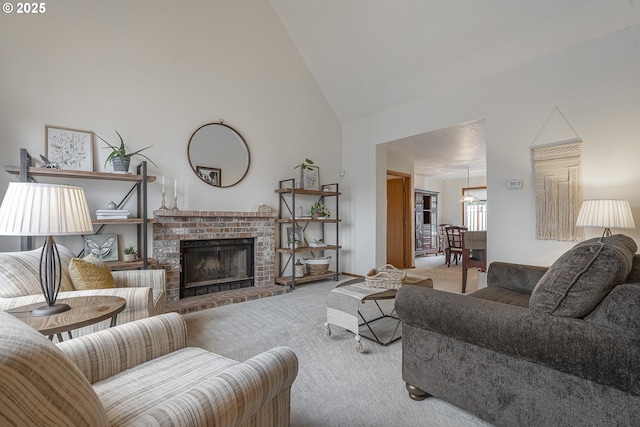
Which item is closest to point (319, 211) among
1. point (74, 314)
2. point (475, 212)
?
point (74, 314)

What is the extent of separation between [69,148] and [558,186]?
5038 millimetres

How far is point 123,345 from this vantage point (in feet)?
4.13

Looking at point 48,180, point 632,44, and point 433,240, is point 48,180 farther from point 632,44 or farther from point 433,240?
point 433,240

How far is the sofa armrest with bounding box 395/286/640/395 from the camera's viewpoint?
109 cm

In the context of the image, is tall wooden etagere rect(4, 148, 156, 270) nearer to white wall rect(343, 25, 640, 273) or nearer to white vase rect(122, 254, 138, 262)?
white vase rect(122, 254, 138, 262)

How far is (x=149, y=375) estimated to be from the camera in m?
1.19

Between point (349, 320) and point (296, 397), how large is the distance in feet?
2.53

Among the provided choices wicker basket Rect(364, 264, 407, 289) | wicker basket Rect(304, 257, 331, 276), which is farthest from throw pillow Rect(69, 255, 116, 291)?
wicker basket Rect(304, 257, 331, 276)

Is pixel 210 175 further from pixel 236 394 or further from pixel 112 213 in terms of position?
pixel 236 394

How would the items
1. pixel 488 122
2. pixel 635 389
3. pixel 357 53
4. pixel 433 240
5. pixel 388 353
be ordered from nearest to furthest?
pixel 635 389 < pixel 388 353 < pixel 488 122 < pixel 357 53 < pixel 433 240

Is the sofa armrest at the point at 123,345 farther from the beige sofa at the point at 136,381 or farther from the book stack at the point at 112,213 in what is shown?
the book stack at the point at 112,213

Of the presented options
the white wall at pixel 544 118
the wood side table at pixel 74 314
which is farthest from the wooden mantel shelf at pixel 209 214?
the white wall at pixel 544 118

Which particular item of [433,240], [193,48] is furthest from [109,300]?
[433,240]

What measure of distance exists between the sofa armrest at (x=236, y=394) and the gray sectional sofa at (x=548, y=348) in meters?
0.86
